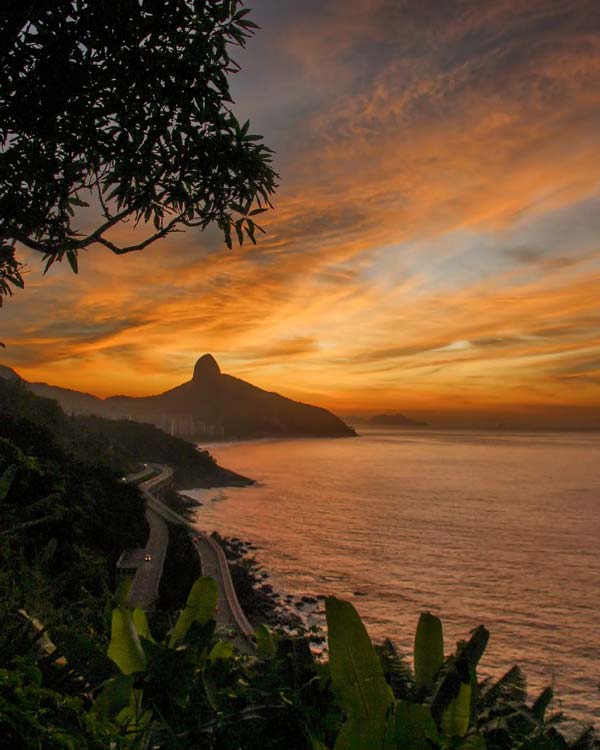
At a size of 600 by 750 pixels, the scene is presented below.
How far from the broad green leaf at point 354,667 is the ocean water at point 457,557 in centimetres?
50

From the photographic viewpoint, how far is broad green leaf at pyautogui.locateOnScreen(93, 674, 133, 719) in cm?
168

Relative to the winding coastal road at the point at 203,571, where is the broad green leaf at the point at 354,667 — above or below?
above

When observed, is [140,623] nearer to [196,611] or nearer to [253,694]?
[196,611]

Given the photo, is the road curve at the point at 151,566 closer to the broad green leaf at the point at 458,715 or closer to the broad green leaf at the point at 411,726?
the broad green leaf at the point at 458,715

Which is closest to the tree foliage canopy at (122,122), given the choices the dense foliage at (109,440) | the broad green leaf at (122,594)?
the broad green leaf at (122,594)

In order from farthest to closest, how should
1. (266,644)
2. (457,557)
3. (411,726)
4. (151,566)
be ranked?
1. (457,557)
2. (151,566)
3. (266,644)
4. (411,726)

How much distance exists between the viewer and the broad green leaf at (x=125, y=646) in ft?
6.00

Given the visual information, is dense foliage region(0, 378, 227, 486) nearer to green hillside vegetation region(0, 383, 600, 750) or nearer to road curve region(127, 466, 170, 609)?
road curve region(127, 466, 170, 609)

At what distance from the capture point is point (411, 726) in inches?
54.6

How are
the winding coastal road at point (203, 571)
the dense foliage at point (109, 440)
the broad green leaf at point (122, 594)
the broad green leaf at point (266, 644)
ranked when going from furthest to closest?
1. the dense foliage at point (109, 440)
2. the winding coastal road at point (203, 571)
3. the broad green leaf at point (122, 594)
4. the broad green leaf at point (266, 644)

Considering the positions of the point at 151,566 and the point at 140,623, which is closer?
the point at 140,623

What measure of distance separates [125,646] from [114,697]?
19 centimetres

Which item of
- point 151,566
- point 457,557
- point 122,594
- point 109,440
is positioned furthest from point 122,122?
point 109,440

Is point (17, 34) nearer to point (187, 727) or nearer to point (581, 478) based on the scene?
point (187, 727)
